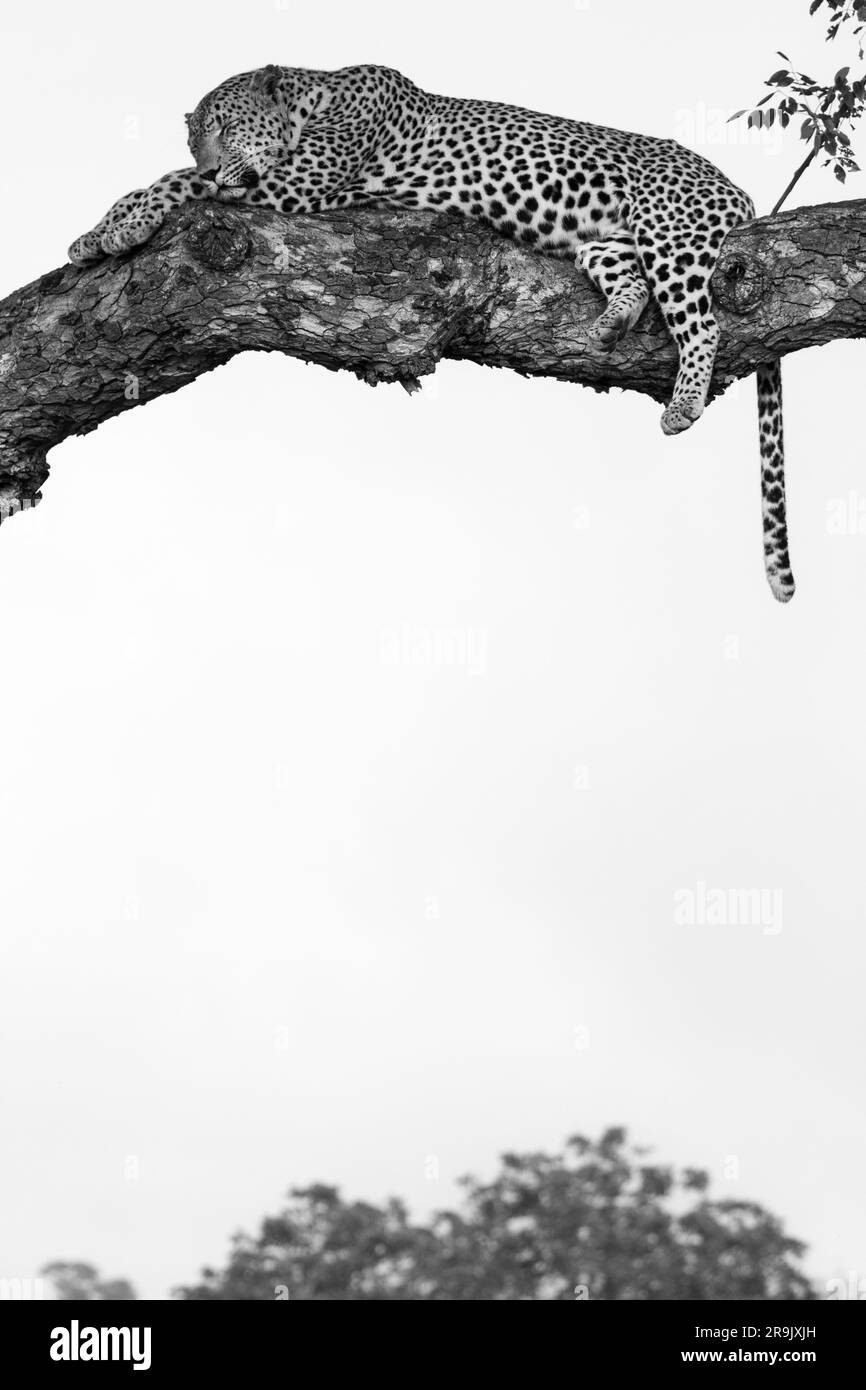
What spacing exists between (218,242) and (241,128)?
129cm

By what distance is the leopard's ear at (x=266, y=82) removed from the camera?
8.45m

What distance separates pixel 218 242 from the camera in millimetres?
7215

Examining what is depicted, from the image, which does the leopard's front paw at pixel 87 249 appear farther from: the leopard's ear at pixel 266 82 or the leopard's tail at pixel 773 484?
the leopard's tail at pixel 773 484

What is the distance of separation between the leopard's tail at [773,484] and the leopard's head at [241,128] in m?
2.50

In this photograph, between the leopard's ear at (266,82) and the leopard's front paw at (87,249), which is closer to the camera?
the leopard's front paw at (87,249)

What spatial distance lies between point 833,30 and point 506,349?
11.9ft

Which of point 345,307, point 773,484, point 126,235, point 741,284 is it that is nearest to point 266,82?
point 126,235

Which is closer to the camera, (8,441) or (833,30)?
(8,441)

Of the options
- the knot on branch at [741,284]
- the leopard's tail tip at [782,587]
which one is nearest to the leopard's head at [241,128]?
the knot on branch at [741,284]

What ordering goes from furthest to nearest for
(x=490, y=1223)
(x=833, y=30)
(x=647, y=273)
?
(x=490, y=1223) < (x=833, y=30) < (x=647, y=273)
